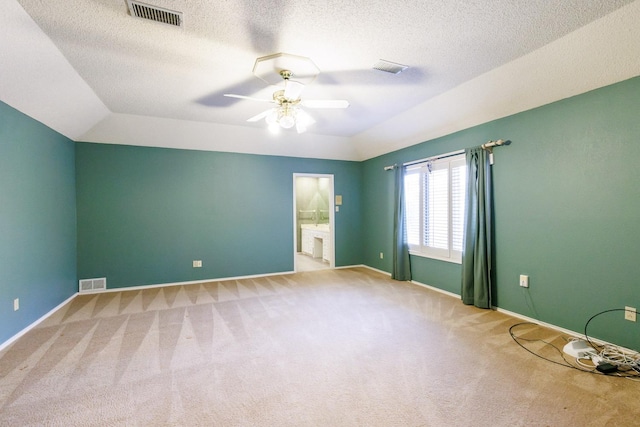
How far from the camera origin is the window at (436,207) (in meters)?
4.21

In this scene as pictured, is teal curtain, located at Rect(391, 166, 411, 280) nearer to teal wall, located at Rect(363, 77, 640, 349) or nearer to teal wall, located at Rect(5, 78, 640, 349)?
teal wall, located at Rect(5, 78, 640, 349)

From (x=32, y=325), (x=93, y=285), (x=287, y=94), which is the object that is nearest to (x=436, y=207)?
(x=287, y=94)

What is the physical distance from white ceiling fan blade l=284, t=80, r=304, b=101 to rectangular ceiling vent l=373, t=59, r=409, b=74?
2.84 feet

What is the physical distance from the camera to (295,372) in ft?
7.57

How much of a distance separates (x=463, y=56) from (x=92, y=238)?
5615mm

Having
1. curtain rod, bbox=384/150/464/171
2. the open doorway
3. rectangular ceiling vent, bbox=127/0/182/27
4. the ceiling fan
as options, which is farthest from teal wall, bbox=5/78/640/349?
the ceiling fan

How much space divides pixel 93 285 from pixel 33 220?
159 cm

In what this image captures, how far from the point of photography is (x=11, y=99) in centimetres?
281

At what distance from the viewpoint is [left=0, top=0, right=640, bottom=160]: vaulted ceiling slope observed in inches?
81.1

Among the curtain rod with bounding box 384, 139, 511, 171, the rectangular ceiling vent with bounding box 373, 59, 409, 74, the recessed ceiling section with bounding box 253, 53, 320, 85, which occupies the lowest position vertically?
the curtain rod with bounding box 384, 139, 511, 171

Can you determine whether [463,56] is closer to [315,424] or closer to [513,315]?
[513,315]

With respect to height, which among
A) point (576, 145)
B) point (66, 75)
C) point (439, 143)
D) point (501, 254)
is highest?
point (66, 75)

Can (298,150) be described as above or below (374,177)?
above

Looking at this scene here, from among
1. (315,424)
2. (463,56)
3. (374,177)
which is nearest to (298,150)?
(374,177)
